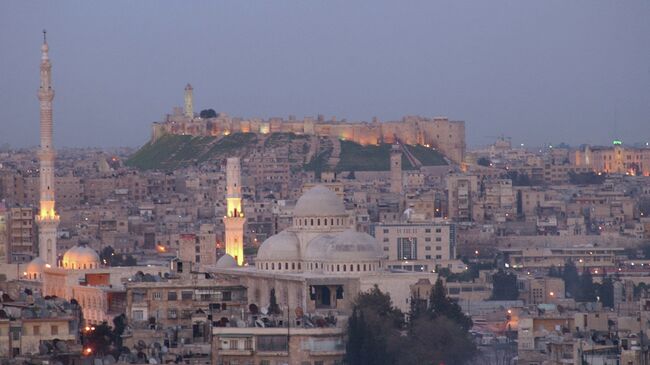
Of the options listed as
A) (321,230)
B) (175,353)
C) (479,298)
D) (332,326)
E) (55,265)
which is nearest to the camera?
(175,353)

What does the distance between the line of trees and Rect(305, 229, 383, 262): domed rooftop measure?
4199mm

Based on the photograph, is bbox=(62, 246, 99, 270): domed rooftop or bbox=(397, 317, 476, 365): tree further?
bbox=(62, 246, 99, 270): domed rooftop

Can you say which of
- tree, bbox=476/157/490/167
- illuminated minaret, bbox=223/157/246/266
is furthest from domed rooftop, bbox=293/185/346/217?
tree, bbox=476/157/490/167

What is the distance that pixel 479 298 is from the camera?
7850cm

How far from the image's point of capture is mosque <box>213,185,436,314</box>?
64.0 meters

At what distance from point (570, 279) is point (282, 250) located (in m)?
16.5

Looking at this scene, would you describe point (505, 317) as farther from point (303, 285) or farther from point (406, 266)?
point (406, 266)

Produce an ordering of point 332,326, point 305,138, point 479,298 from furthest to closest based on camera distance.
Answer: point 305,138, point 479,298, point 332,326

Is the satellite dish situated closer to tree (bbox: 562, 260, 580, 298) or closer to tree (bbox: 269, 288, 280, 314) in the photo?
tree (bbox: 269, 288, 280, 314)

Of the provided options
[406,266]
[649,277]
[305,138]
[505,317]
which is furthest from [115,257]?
[305,138]

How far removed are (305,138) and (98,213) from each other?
37.0 meters

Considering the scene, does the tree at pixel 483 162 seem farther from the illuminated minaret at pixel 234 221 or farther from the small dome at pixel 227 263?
the small dome at pixel 227 263

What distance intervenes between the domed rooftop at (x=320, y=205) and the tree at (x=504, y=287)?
8.66 meters

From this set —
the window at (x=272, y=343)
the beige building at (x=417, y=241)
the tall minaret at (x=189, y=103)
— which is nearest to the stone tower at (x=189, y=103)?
the tall minaret at (x=189, y=103)
